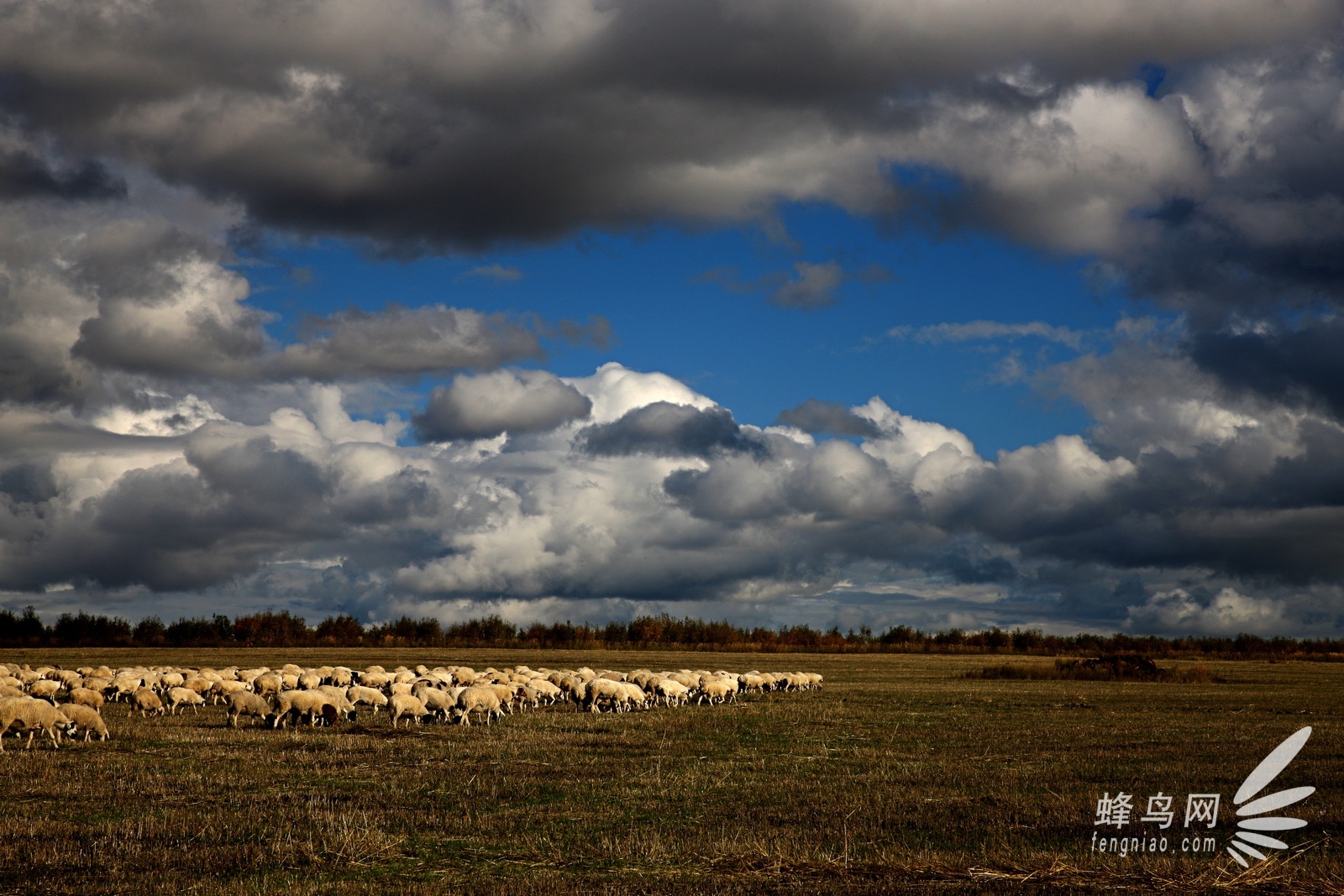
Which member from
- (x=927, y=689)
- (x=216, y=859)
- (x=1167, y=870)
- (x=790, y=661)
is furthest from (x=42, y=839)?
(x=790, y=661)

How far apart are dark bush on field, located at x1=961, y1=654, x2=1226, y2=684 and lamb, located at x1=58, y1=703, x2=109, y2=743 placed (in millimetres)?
49871

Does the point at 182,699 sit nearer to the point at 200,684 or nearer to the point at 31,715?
the point at 200,684

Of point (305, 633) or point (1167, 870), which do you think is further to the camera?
point (305, 633)

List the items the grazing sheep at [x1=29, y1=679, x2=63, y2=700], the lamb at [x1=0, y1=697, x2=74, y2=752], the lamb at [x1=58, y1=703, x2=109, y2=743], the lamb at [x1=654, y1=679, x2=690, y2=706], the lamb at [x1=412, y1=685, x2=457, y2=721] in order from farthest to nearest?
the lamb at [x1=654, y1=679, x2=690, y2=706]
the grazing sheep at [x1=29, y1=679, x2=63, y2=700]
the lamb at [x1=412, y1=685, x2=457, y2=721]
the lamb at [x1=58, y1=703, x2=109, y2=743]
the lamb at [x1=0, y1=697, x2=74, y2=752]

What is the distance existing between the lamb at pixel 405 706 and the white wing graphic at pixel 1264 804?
69.6 ft

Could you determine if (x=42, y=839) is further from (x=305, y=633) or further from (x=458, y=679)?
(x=305, y=633)

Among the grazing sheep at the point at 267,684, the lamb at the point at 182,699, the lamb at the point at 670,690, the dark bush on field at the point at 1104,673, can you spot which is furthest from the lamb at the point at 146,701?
the dark bush on field at the point at 1104,673

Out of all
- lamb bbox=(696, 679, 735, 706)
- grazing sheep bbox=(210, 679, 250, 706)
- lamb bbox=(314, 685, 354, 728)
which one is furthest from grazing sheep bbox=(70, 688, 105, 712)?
lamb bbox=(696, 679, 735, 706)

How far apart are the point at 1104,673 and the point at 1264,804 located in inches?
1999

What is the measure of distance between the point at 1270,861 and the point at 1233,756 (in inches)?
479

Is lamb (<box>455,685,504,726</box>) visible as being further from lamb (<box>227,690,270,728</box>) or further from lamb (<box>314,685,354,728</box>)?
lamb (<box>227,690,270,728</box>)

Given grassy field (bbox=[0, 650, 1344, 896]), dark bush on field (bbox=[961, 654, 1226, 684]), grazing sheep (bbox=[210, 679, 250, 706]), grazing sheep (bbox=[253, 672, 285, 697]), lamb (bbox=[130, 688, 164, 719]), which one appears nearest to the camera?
grassy field (bbox=[0, 650, 1344, 896])

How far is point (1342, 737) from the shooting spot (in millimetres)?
27188

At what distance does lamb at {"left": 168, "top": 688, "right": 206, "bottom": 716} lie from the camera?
110 ft
